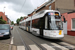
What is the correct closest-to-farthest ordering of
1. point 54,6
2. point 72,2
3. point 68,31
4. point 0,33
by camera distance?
point 0,33
point 68,31
point 54,6
point 72,2

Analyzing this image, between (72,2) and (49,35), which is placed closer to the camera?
(49,35)

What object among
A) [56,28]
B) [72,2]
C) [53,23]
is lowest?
[56,28]

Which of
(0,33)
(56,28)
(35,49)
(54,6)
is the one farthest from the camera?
(54,6)

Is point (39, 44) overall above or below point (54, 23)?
below

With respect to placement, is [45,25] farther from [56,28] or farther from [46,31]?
[56,28]

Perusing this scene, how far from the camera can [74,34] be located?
503 inches

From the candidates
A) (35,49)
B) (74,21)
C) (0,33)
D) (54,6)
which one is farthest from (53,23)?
(54,6)

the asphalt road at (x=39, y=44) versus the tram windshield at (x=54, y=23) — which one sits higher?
the tram windshield at (x=54, y=23)

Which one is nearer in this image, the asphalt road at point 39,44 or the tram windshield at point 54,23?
the asphalt road at point 39,44

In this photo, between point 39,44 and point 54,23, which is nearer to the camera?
point 39,44

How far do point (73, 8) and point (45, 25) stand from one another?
13.6 meters

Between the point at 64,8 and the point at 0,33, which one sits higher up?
the point at 64,8

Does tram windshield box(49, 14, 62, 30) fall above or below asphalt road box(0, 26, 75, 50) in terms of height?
above

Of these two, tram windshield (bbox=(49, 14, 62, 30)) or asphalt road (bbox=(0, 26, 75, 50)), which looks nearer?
asphalt road (bbox=(0, 26, 75, 50))
